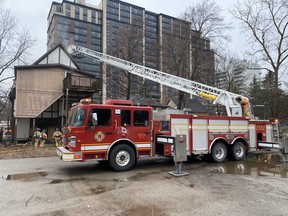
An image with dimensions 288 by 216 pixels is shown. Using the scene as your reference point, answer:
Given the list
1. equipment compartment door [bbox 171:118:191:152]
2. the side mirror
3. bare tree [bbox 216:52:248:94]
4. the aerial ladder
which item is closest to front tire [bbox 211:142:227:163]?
equipment compartment door [bbox 171:118:191:152]

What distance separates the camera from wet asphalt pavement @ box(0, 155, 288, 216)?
4.72m

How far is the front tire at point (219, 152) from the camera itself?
10012mm

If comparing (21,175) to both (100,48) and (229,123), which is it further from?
(100,48)

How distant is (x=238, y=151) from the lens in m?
10.7

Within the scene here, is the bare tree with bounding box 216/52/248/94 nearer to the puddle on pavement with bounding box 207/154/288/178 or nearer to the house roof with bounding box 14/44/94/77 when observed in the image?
the house roof with bounding box 14/44/94/77

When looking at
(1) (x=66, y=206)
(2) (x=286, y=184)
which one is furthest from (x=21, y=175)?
(2) (x=286, y=184)

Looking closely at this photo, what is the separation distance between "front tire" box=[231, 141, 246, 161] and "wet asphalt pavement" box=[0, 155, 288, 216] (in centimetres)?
133

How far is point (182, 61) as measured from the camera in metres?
25.4

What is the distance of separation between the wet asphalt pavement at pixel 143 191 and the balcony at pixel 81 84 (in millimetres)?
10611

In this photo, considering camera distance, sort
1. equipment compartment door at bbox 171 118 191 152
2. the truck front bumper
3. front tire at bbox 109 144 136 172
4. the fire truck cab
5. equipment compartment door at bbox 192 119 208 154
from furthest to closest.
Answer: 1. equipment compartment door at bbox 192 119 208 154
2. equipment compartment door at bbox 171 118 191 152
3. front tire at bbox 109 144 136 172
4. the fire truck cab
5. the truck front bumper

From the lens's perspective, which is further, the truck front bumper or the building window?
the building window

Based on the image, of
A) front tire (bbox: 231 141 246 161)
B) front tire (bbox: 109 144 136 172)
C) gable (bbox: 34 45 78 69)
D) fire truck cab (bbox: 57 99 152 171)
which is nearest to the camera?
fire truck cab (bbox: 57 99 152 171)

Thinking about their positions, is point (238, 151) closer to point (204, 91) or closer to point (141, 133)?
point (204, 91)

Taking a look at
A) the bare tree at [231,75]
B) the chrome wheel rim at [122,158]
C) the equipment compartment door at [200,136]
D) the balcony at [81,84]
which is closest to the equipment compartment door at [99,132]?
the chrome wheel rim at [122,158]
